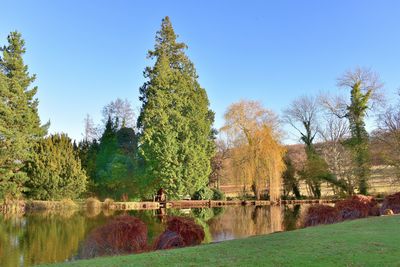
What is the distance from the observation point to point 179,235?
11812mm

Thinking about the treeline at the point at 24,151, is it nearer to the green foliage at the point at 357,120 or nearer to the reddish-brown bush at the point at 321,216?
the reddish-brown bush at the point at 321,216

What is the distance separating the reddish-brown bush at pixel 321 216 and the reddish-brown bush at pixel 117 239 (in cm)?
824

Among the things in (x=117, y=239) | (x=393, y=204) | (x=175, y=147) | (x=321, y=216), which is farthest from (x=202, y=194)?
(x=117, y=239)

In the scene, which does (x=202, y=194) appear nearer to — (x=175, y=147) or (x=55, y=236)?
(x=175, y=147)

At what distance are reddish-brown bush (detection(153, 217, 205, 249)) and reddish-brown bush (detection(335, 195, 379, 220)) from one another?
304 inches

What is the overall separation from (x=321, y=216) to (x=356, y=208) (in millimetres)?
2052

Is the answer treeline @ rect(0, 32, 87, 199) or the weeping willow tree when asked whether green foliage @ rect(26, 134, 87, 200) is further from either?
the weeping willow tree

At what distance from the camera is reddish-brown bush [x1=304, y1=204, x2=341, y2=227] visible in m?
16.7

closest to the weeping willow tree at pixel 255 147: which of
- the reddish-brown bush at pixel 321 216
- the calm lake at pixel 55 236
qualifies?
the calm lake at pixel 55 236

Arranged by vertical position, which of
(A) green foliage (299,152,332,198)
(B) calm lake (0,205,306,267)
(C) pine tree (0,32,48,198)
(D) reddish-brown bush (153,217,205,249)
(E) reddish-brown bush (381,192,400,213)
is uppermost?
(C) pine tree (0,32,48,198)

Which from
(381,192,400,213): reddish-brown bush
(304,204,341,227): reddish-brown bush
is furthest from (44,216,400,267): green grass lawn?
(381,192,400,213): reddish-brown bush

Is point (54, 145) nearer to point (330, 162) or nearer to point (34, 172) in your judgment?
point (34, 172)

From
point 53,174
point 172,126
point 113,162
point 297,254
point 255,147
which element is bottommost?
point 297,254

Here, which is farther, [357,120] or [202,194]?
[357,120]
